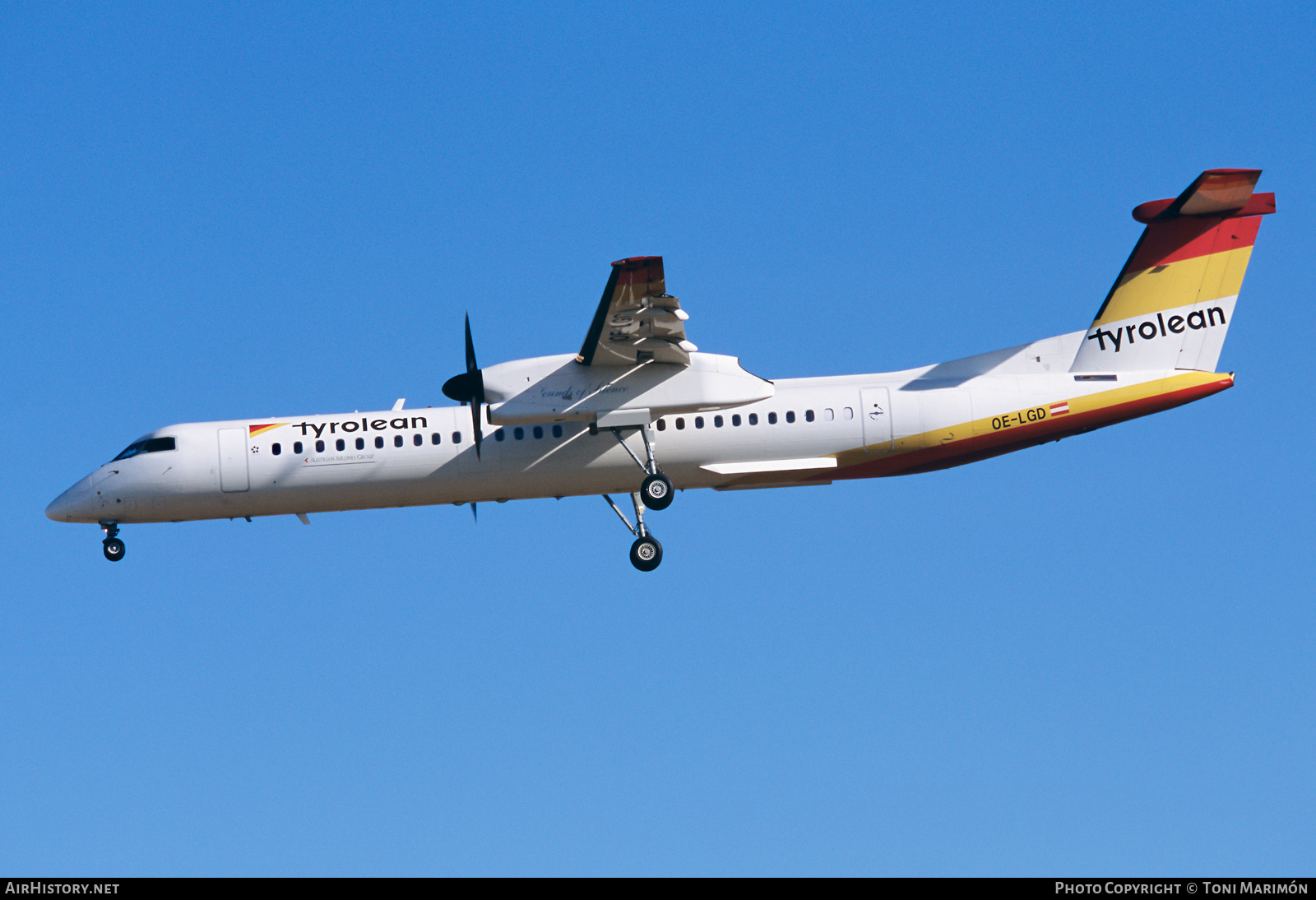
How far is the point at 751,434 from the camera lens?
2464 centimetres

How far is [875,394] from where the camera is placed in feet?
81.6

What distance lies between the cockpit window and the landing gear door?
1340 cm

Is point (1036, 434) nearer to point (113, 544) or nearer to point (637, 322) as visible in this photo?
point (637, 322)

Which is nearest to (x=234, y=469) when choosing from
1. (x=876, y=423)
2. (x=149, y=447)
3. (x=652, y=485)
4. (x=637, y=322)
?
(x=149, y=447)

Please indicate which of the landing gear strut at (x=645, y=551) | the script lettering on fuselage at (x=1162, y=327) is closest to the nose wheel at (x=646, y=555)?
the landing gear strut at (x=645, y=551)

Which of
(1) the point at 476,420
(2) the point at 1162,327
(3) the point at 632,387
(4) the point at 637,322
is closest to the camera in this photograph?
(4) the point at 637,322

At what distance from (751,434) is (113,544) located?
12702 millimetres

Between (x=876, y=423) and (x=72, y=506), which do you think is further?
(x=72, y=506)

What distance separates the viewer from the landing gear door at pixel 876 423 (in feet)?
80.7

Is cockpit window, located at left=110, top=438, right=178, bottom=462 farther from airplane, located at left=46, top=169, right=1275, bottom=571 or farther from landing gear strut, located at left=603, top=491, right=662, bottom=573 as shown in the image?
landing gear strut, located at left=603, top=491, right=662, bottom=573

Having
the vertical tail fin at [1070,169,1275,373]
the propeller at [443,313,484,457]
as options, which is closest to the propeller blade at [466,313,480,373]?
the propeller at [443,313,484,457]
